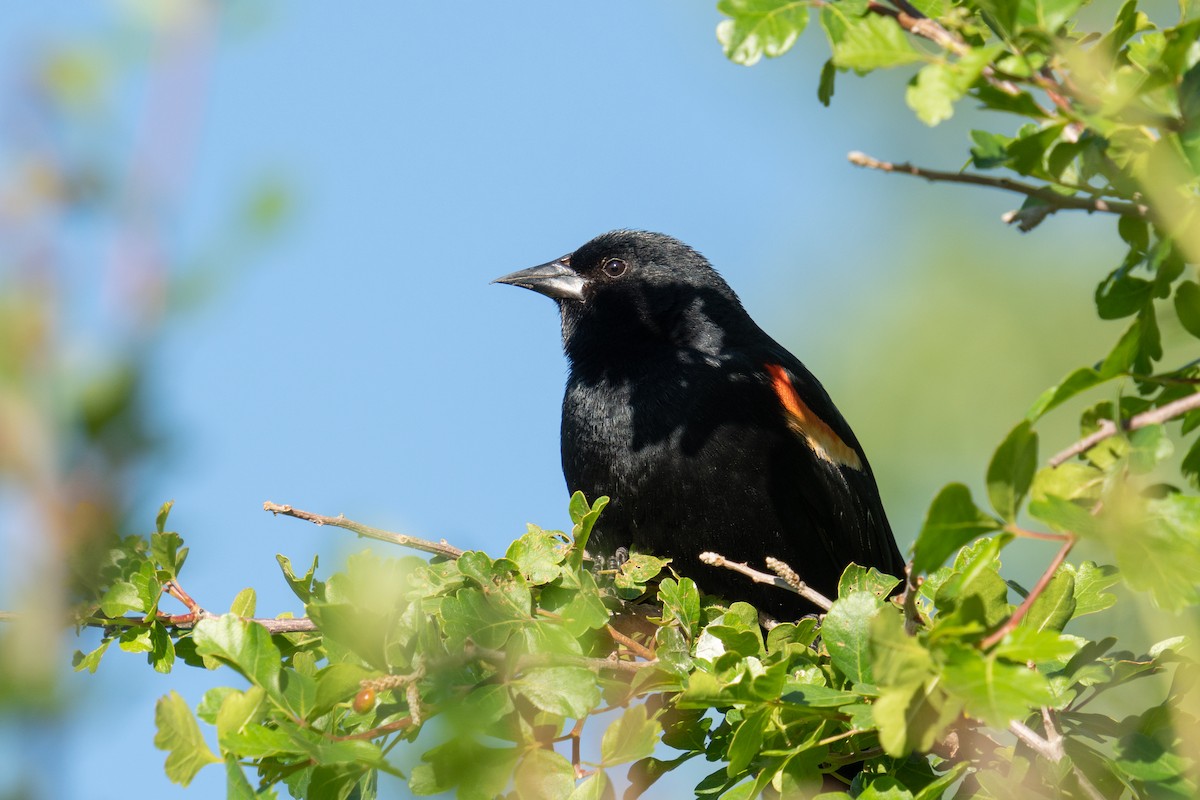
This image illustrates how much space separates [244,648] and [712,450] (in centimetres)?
226

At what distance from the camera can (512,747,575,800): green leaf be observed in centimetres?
196

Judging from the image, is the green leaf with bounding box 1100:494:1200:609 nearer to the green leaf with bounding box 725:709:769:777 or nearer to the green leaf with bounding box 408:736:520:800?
the green leaf with bounding box 725:709:769:777

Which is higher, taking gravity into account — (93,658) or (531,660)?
(93,658)

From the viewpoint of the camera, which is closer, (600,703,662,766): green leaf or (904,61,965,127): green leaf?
(904,61,965,127): green leaf

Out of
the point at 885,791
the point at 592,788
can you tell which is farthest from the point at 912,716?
the point at 592,788

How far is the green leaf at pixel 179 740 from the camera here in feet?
5.19

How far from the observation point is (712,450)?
12.5 ft

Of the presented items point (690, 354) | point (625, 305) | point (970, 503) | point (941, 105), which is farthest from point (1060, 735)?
point (625, 305)

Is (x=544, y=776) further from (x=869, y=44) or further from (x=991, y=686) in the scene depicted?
(x=869, y=44)

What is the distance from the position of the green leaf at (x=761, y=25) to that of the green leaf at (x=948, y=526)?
72 centimetres

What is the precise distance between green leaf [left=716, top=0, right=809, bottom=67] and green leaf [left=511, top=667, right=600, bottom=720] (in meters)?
0.96

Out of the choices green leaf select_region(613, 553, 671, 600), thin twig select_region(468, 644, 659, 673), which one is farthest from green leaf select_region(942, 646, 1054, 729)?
green leaf select_region(613, 553, 671, 600)

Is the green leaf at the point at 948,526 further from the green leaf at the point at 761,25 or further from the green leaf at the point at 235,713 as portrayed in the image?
the green leaf at the point at 235,713

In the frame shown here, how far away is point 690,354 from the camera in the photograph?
415 cm
